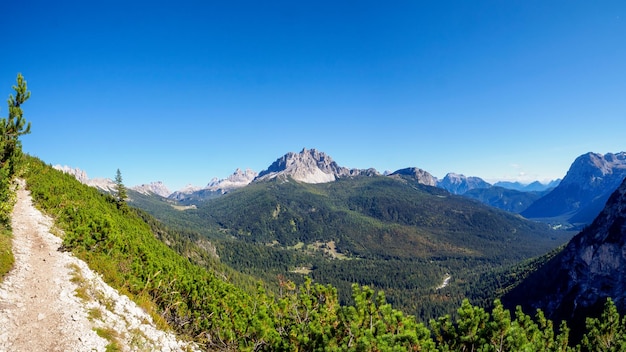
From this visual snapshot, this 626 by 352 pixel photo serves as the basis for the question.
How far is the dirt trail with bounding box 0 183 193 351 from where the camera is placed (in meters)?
15.3

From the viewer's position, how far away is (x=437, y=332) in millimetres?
18297

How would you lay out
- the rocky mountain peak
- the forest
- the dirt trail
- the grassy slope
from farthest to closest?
the rocky mountain peak → the grassy slope → the forest → the dirt trail

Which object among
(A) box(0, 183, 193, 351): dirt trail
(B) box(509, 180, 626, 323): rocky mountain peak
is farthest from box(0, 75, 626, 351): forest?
(B) box(509, 180, 626, 323): rocky mountain peak

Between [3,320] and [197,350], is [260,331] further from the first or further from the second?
[3,320]

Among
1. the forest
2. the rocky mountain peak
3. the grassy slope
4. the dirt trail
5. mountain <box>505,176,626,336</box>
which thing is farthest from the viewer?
the rocky mountain peak

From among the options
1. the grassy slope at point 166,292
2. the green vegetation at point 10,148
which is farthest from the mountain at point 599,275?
the green vegetation at point 10,148

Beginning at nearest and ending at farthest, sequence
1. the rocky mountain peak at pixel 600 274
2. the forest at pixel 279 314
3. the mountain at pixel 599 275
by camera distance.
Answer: the forest at pixel 279 314, the mountain at pixel 599 275, the rocky mountain peak at pixel 600 274

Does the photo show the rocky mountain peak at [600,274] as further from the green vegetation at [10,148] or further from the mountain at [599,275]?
the green vegetation at [10,148]

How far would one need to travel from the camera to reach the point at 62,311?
17.4 m

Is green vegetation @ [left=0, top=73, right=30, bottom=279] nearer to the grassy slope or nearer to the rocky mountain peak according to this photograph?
the grassy slope

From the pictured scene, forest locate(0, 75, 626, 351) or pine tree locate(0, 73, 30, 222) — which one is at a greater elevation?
pine tree locate(0, 73, 30, 222)

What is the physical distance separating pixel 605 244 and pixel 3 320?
255288mm

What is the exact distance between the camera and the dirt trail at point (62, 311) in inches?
601

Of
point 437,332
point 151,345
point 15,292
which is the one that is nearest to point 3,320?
point 15,292
